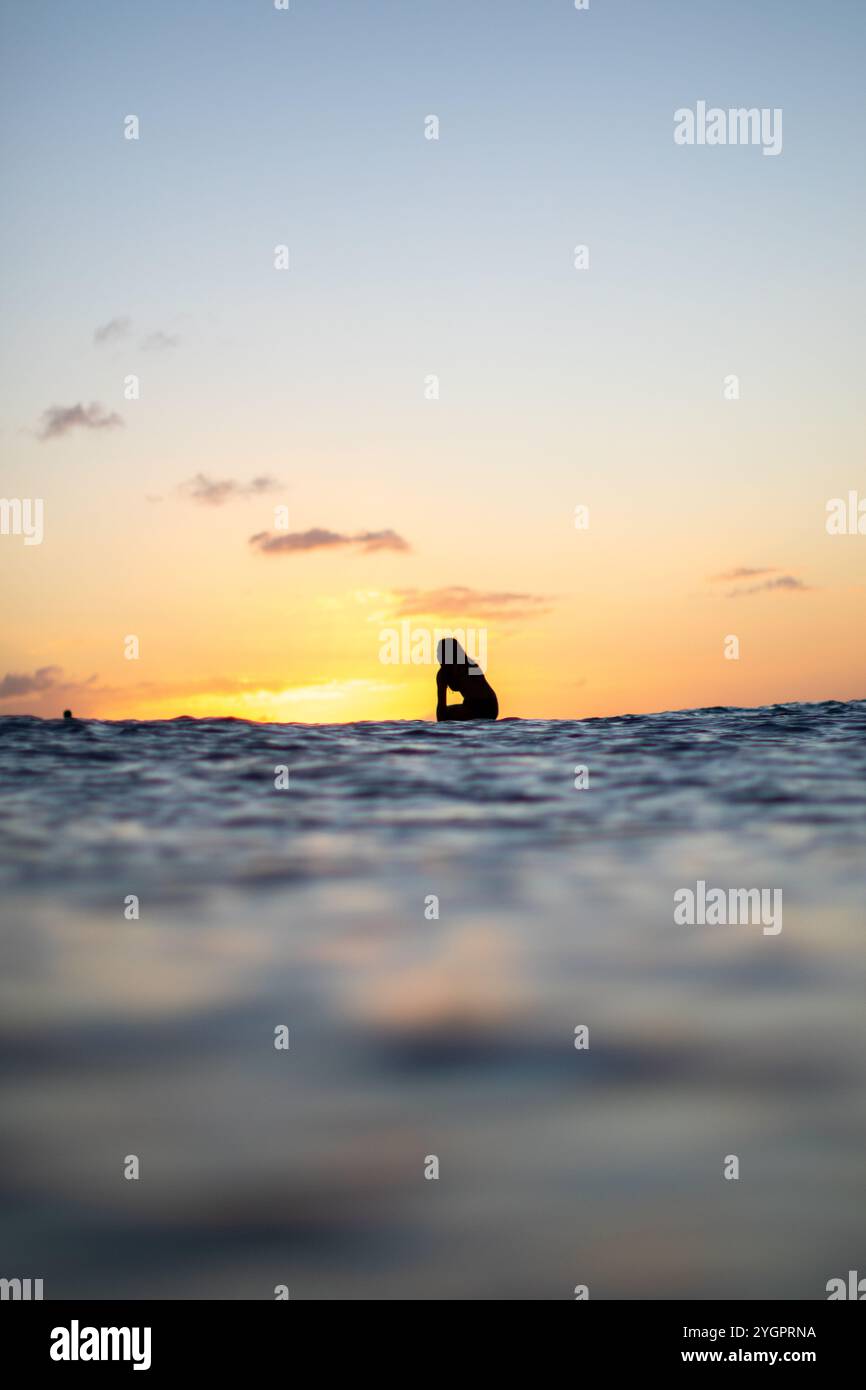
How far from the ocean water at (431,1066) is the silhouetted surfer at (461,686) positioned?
18854 millimetres

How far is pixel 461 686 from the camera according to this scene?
28.5m

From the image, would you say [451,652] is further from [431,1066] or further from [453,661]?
[431,1066]

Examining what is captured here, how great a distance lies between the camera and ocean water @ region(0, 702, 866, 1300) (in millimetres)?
2555

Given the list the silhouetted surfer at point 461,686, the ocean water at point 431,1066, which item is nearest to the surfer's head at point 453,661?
the silhouetted surfer at point 461,686

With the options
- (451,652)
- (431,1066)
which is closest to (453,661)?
(451,652)

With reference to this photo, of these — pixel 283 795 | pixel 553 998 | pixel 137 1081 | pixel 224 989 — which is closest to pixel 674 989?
pixel 553 998

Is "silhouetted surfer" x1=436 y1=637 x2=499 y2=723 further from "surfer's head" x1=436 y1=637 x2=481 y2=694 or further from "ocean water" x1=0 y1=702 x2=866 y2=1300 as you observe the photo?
"ocean water" x1=0 y1=702 x2=866 y2=1300

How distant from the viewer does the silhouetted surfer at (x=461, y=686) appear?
90.5 feet

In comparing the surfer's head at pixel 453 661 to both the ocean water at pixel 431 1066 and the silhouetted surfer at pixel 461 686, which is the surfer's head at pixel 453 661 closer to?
the silhouetted surfer at pixel 461 686

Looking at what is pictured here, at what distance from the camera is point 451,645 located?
27547 mm

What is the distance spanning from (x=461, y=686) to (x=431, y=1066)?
24.9 meters
